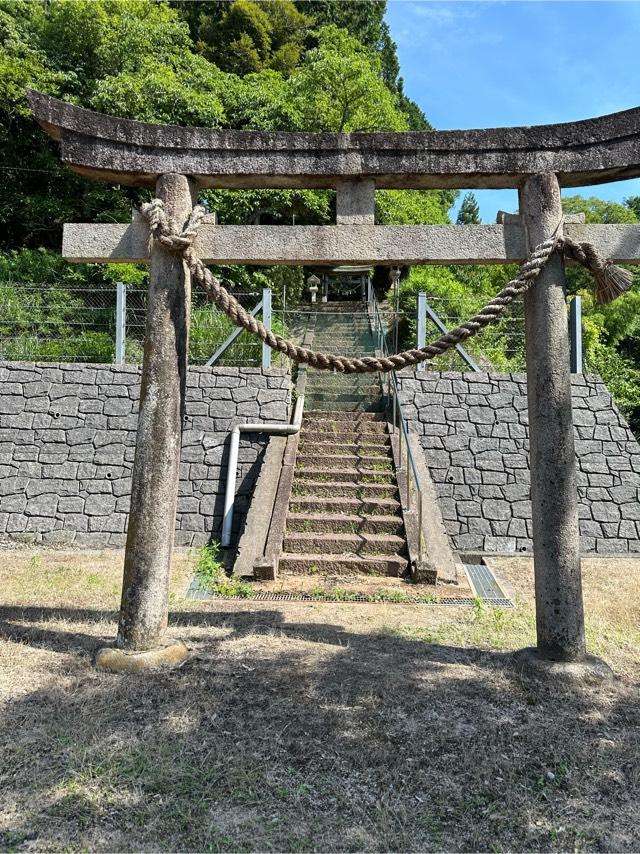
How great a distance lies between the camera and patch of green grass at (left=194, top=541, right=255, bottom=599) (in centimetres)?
538

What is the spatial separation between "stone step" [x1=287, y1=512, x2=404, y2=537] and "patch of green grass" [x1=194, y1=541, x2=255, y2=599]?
94 centimetres

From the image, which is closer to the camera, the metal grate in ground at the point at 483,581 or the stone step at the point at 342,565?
the metal grate in ground at the point at 483,581

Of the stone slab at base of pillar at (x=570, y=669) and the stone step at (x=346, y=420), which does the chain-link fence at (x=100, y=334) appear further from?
the stone slab at base of pillar at (x=570, y=669)

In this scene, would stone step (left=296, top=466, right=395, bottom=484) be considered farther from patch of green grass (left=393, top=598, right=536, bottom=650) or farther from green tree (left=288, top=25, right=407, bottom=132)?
green tree (left=288, top=25, right=407, bottom=132)

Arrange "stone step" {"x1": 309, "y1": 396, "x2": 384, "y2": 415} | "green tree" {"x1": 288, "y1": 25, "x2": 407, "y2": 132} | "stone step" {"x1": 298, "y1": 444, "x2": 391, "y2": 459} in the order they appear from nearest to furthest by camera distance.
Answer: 1. "stone step" {"x1": 298, "y1": 444, "x2": 391, "y2": 459}
2. "stone step" {"x1": 309, "y1": 396, "x2": 384, "y2": 415}
3. "green tree" {"x1": 288, "y1": 25, "x2": 407, "y2": 132}

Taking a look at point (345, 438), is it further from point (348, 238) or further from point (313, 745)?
point (313, 745)

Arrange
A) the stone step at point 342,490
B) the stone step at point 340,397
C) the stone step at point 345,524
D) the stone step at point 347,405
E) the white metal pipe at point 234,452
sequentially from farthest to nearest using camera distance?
the stone step at point 340,397, the stone step at point 347,405, the white metal pipe at point 234,452, the stone step at point 342,490, the stone step at point 345,524

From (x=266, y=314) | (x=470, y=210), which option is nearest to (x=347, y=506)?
(x=266, y=314)

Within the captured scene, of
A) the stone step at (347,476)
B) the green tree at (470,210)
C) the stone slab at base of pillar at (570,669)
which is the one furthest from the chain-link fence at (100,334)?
the green tree at (470,210)

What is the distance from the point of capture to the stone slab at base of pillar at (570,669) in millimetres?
3215

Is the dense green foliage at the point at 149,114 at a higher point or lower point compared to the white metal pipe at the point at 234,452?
higher

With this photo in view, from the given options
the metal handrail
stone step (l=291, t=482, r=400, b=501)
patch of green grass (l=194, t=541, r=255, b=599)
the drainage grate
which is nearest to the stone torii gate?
patch of green grass (l=194, t=541, r=255, b=599)

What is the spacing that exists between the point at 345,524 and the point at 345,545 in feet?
1.03

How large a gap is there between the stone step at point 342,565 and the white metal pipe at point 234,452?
1440 mm
